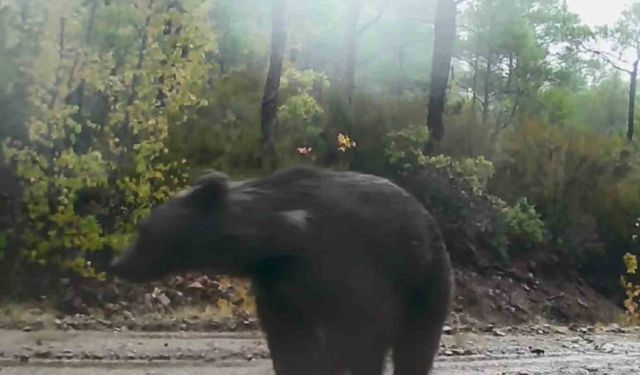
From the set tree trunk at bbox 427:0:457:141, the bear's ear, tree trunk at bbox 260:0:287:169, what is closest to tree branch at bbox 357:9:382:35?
tree trunk at bbox 427:0:457:141

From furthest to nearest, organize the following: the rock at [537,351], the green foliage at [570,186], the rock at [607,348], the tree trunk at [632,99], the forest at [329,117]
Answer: the tree trunk at [632,99] → the green foliage at [570,186] → the forest at [329,117] → the rock at [607,348] → the rock at [537,351]

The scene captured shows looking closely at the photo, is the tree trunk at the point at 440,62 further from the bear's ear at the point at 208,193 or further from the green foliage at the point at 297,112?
the bear's ear at the point at 208,193

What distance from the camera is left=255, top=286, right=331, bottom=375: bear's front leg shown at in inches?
65.6

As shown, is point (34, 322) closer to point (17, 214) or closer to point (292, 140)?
point (17, 214)

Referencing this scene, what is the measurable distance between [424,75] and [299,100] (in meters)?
1.79

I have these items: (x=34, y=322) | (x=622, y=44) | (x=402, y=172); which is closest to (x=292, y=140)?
(x=402, y=172)

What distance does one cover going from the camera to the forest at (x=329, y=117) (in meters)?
4.50

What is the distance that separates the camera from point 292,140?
18.1ft

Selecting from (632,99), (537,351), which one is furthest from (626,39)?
(537,351)

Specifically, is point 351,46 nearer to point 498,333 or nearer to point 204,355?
point 498,333

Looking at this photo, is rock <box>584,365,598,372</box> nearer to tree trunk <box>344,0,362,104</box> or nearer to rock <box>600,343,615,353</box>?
rock <box>600,343,615,353</box>

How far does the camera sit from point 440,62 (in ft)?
22.4

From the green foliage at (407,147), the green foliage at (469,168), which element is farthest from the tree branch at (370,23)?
the green foliage at (469,168)

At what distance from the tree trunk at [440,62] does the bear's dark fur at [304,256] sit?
15.2 ft
